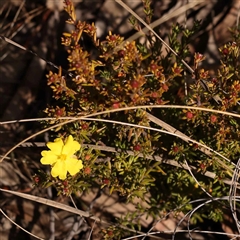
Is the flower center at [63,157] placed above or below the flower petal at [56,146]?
below

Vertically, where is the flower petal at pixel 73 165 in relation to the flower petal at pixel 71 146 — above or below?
below

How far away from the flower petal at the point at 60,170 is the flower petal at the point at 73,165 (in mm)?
20

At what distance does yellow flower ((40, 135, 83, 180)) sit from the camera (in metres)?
2.29

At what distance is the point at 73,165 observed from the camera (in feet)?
7.57

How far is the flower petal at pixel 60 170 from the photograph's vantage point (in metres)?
2.30

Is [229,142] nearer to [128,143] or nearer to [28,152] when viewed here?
[128,143]

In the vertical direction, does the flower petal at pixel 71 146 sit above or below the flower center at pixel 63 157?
above

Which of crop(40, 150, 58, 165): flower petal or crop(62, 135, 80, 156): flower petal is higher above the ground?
crop(62, 135, 80, 156): flower petal

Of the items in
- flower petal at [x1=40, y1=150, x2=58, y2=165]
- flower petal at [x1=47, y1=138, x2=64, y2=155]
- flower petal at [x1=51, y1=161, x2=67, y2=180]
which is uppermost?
flower petal at [x1=47, y1=138, x2=64, y2=155]

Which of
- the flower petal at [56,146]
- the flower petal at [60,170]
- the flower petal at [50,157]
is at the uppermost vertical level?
the flower petal at [56,146]

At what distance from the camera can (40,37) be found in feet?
13.7

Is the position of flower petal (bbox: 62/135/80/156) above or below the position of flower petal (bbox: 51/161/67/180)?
above

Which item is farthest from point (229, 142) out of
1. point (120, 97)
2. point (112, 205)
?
point (112, 205)

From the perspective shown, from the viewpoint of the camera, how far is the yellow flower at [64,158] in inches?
90.4
